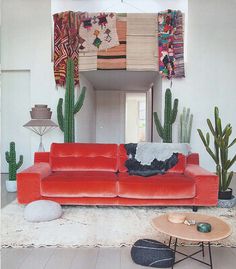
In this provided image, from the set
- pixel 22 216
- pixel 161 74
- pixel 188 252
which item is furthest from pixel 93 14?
pixel 188 252

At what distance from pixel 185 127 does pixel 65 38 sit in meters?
2.81

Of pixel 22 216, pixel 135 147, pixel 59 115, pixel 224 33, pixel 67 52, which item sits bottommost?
pixel 22 216

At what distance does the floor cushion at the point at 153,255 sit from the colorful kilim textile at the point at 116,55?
12.9ft

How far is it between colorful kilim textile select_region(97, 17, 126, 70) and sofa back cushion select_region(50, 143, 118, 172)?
2.08m

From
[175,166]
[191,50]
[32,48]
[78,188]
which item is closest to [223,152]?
[175,166]

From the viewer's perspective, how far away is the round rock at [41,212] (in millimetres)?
2760

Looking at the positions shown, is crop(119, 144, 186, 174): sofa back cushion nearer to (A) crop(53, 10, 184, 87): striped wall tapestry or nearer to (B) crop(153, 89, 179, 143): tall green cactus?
(B) crop(153, 89, 179, 143): tall green cactus

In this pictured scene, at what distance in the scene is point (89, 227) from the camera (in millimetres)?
2654

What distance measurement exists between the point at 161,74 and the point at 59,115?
6.81 feet

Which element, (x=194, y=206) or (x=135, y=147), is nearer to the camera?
(x=194, y=206)

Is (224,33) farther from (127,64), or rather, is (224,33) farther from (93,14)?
(93,14)

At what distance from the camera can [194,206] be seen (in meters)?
3.22

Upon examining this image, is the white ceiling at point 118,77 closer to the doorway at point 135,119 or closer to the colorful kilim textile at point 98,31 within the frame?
the colorful kilim textile at point 98,31

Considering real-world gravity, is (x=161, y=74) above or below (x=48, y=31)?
below
